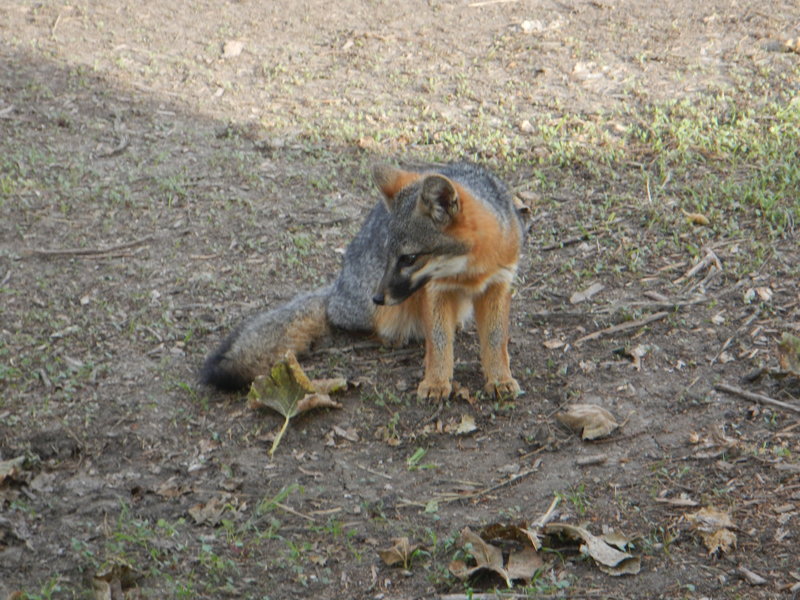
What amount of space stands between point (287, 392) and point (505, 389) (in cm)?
111

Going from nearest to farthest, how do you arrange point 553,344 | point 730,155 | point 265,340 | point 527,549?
point 527,549
point 265,340
point 553,344
point 730,155

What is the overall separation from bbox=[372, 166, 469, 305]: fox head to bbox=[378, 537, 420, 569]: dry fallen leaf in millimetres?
1369

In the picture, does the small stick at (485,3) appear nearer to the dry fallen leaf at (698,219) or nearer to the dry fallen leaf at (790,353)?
the dry fallen leaf at (698,219)

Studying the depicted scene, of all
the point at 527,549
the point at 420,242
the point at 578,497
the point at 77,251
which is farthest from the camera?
the point at 77,251

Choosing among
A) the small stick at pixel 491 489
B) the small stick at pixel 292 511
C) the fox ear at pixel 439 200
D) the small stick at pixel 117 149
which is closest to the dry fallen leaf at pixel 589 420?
Answer: the small stick at pixel 491 489

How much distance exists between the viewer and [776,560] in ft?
10.6

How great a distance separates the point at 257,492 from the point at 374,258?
5.38ft

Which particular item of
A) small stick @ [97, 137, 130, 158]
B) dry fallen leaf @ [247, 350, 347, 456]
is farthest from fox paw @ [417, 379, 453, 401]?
small stick @ [97, 137, 130, 158]

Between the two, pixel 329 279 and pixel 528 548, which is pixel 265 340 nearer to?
pixel 329 279

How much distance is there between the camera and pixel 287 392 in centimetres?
462

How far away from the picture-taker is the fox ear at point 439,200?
435cm

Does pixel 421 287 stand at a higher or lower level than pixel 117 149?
higher

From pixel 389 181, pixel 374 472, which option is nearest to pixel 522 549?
pixel 374 472


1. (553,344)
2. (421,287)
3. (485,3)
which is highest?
(485,3)
